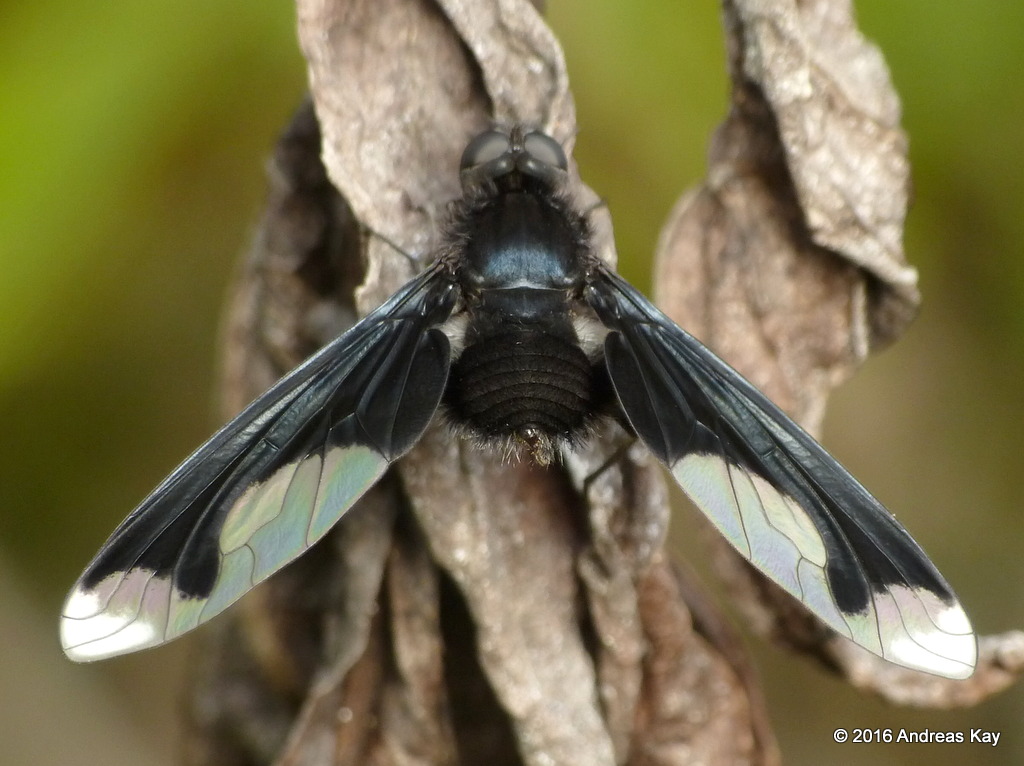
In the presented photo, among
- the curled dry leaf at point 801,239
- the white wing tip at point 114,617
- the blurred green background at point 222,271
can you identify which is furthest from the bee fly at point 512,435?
the blurred green background at point 222,271

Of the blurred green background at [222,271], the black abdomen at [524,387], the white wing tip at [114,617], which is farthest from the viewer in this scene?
the blurred green background at [222,271]

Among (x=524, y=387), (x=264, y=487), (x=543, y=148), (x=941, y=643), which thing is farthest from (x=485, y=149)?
(x=941, y=643)

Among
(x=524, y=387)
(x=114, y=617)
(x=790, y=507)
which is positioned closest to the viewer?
(x=114, y=617)

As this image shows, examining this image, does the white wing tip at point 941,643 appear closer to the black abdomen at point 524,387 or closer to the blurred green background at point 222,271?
the black abdomen at point 524,387

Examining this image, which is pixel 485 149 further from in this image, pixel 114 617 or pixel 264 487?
pixel 114 617

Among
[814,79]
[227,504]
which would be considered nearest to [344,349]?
[227,504]

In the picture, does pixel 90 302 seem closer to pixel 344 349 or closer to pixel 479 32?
pixel 344 349

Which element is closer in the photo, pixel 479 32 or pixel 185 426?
pixel 479 32
